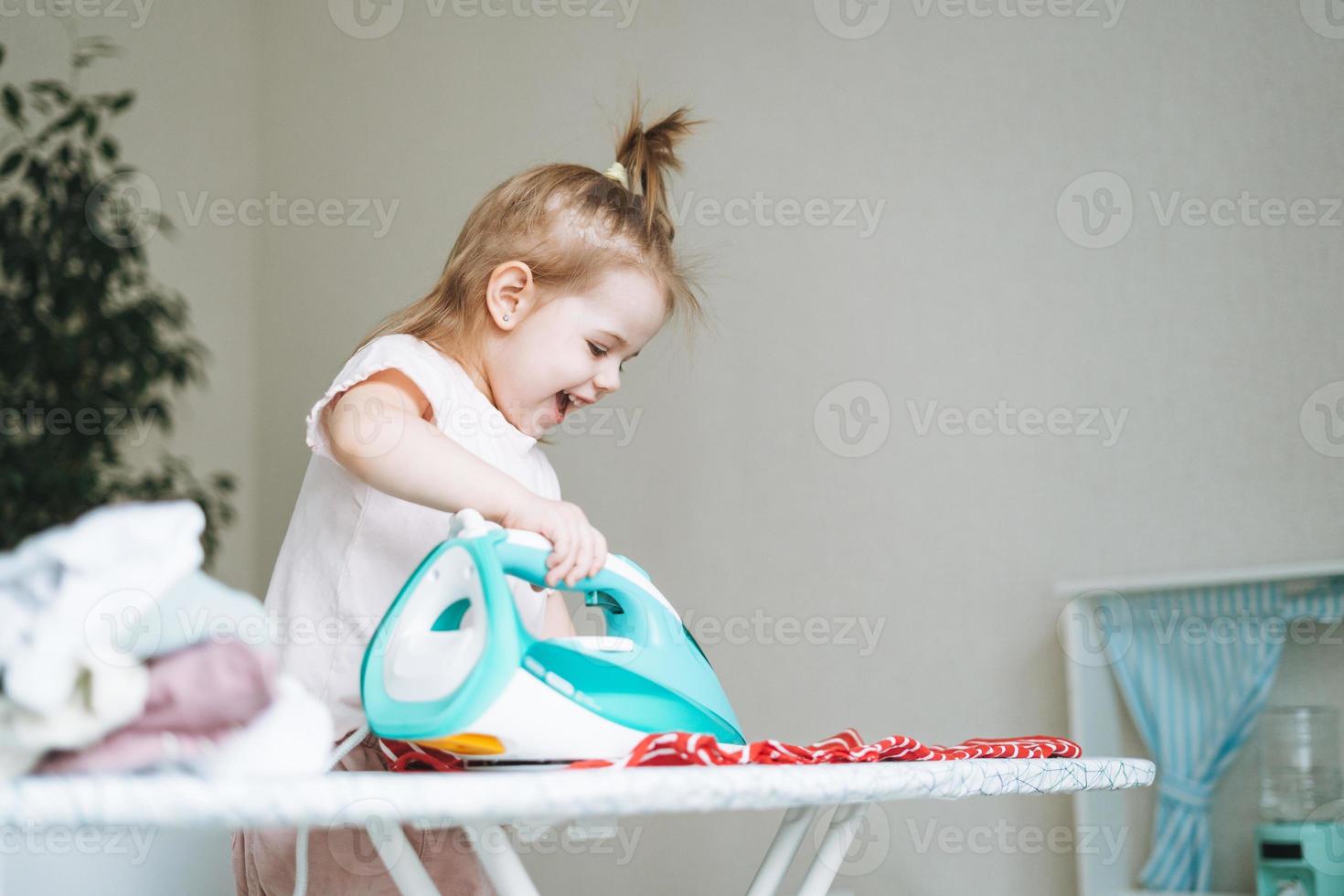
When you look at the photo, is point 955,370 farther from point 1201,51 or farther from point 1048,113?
point 1201,51

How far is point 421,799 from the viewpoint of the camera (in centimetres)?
47

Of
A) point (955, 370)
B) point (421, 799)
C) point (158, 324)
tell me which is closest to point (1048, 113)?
point (955, 370)

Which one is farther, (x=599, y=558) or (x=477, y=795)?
(x=599, y=558)

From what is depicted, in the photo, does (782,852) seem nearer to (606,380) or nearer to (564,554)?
(564,554)

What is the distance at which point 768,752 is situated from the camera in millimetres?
698

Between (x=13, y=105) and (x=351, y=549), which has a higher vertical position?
(x=13, y=105)

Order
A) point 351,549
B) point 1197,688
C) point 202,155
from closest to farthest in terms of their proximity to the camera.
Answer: point 351,549 < point 1197,688 < point 202,155

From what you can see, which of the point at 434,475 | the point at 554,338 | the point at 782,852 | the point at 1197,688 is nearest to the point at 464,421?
the point at 554,338

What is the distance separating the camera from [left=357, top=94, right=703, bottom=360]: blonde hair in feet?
4.02

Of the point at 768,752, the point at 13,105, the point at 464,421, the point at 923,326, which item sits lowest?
the point at 768,752

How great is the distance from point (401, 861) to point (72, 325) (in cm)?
171

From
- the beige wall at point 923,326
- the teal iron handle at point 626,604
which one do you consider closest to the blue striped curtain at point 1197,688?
the beige wall at point 923,326

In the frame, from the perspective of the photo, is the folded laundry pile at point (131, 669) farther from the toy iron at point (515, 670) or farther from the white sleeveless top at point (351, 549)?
the white sleeveless top at point (351, 549)

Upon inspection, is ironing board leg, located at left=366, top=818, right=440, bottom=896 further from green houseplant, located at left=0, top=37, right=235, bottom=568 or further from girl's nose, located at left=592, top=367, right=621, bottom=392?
green houseplant, located at left=0, top=37, right=235, bottom=568
